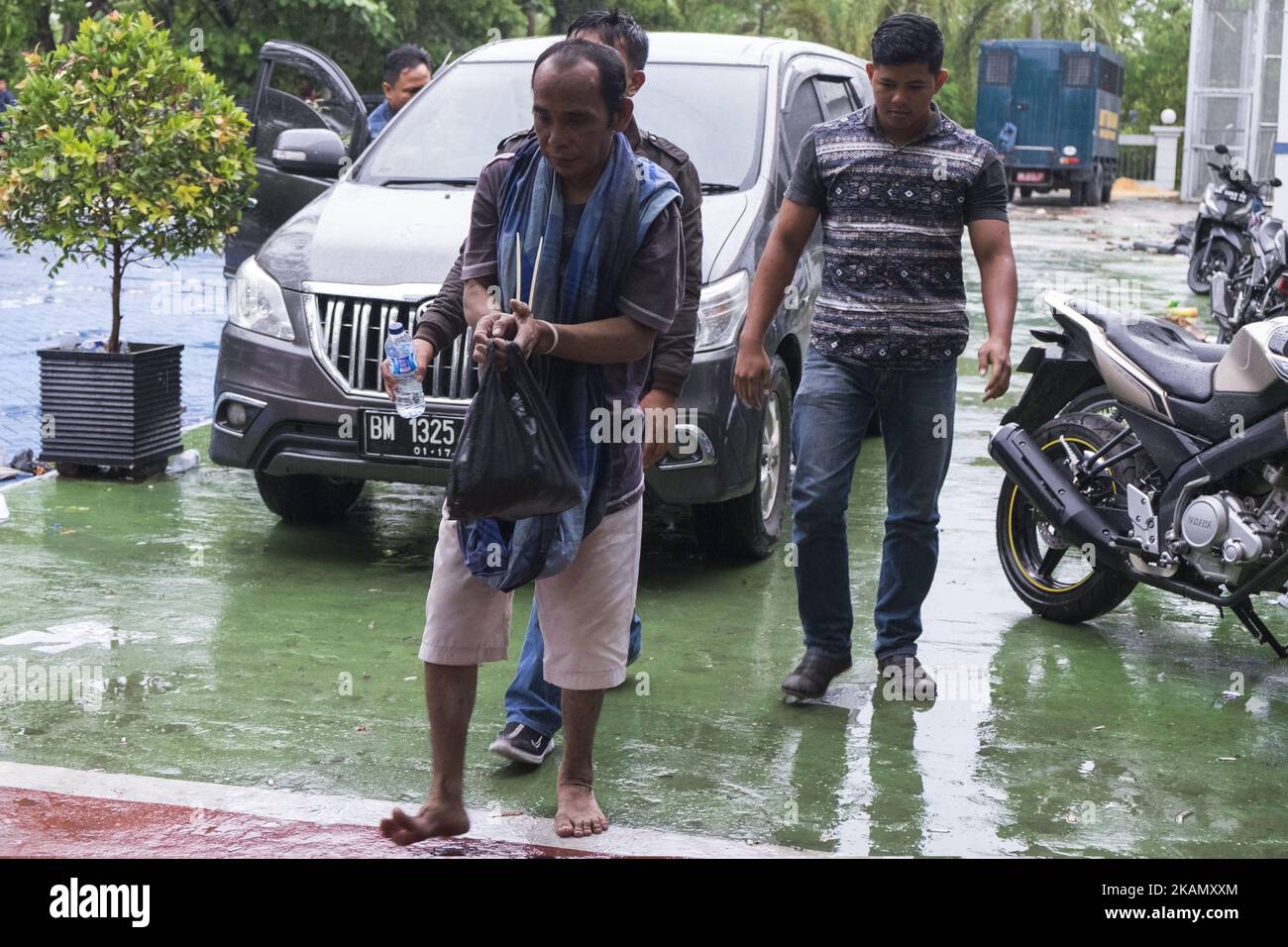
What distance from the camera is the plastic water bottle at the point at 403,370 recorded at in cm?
380

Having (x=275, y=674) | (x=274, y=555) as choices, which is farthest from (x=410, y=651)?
(x=274, y=555)

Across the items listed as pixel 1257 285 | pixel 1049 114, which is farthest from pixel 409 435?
pixel 1049 114

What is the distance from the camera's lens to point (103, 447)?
7855 millimetres

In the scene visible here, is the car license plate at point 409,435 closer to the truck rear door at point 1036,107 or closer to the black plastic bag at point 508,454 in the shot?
the black plastic bag at point 508,454

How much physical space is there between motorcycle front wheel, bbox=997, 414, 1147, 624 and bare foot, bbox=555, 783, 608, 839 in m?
2.44

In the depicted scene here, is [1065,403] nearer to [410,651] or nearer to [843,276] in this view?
[843,276]

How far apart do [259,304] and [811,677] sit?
2.76 meters

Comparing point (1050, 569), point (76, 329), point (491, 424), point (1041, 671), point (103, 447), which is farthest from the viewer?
point (76, 329)

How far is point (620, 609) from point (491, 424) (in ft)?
2.02

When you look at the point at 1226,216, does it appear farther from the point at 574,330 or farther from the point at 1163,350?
the point at 574,330

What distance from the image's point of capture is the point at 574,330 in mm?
3695

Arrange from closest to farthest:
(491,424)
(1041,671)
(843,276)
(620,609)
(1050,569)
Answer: (491,424) < (620,609) < (843,276) < (1041,671) < (1050,569)

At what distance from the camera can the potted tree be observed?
25.0 feet

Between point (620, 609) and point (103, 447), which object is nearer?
point (620, 609)
